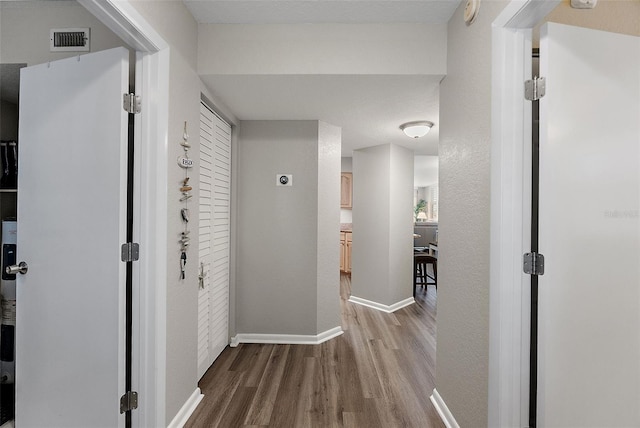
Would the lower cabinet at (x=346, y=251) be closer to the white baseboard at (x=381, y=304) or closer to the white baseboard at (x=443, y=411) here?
the white baseboard at (x=381, y=304)

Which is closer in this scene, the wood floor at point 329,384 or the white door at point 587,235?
the white door at point 587,235

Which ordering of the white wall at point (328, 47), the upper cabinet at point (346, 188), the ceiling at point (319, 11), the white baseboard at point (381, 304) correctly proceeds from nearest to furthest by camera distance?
the ceiling at point (319, 11) < the white wall at point (328, 47) < the white baseboard at point (381, 304) < the upper cabinet at point (346, 188)

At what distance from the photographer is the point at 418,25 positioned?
172 cm

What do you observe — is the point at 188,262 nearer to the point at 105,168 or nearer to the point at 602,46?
the point at 105,168

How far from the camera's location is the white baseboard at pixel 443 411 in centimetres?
155

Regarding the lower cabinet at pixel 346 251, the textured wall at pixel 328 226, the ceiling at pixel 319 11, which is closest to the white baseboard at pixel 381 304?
the textured wall at pixel 328 226

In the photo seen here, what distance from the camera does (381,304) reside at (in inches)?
141

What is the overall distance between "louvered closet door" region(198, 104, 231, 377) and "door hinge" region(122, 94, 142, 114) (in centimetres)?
66

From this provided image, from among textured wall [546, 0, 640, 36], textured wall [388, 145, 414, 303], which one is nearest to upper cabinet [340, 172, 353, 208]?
textured wall [388, 145, 414, 303]

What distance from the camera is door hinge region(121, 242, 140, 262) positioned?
1294 mm

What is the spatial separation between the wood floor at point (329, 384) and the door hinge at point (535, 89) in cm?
180

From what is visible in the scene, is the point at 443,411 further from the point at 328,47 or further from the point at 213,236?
the point at 328,47

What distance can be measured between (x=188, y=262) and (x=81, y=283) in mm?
508

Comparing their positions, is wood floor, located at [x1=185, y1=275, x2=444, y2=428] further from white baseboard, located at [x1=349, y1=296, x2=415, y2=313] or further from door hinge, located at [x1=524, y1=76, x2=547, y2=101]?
door hinge, located at [x1=524, y1=76, x2=547, y2=101]
